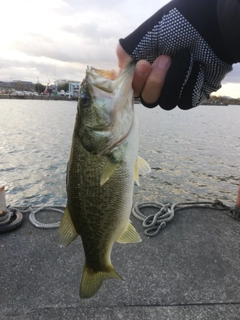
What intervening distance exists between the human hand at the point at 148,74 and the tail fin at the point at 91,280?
1455 millimetres

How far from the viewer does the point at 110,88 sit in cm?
193

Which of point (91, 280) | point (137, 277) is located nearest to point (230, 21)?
point (91, 280)

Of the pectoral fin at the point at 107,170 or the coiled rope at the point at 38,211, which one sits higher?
the pectoral fin at the point at 107,170

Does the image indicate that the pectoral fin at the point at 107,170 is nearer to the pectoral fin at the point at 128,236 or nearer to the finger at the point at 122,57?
the pectoral fin at the point at 128,236

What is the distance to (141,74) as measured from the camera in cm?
188

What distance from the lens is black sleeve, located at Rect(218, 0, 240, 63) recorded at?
1.60 metres

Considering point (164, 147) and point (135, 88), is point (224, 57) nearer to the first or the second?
point (135, 88)

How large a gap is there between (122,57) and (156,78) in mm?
292

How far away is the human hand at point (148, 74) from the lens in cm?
185

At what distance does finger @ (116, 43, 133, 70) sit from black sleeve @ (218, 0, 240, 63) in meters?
0.62

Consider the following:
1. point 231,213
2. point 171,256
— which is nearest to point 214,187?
point 231,213

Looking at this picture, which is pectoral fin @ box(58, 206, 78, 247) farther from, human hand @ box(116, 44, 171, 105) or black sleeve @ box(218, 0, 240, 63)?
black sleeve @ box(218, 0, 240, 63)

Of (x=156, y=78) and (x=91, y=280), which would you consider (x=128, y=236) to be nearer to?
(x=91, y=280)

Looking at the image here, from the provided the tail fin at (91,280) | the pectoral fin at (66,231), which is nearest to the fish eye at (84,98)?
the pectoral fin at (66,231)
